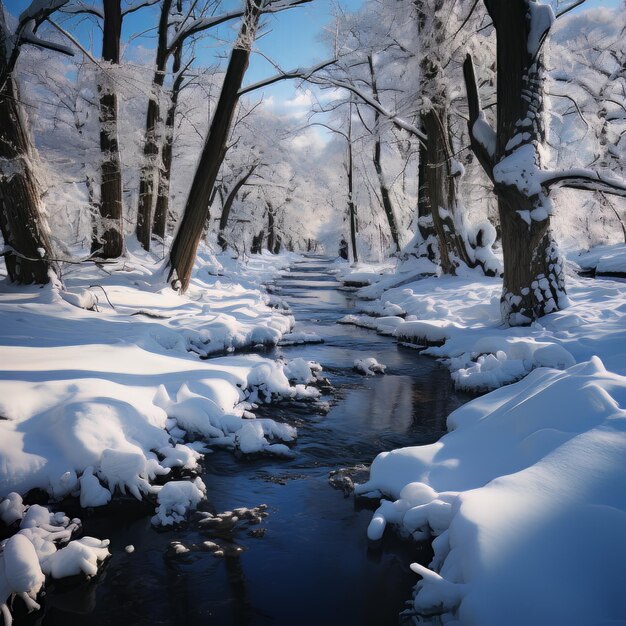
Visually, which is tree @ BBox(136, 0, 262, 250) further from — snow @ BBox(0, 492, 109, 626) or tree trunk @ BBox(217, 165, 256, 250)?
snow @ BBox(0, 492, 109, 626)

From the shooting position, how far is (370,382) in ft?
21.3

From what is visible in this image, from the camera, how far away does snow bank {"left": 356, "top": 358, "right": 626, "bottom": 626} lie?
1871mm

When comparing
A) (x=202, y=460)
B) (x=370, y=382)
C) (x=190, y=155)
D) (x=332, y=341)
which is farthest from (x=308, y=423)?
(x=190, y=155)

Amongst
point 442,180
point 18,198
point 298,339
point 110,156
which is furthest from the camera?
point 442,180

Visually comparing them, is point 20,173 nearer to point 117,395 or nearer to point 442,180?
point 117,395

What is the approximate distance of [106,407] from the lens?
12.3ft

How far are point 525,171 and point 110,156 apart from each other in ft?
28.5

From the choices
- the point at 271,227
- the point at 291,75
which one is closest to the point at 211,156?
the point at 291,75

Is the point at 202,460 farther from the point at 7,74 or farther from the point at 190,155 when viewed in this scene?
the point at 190,155

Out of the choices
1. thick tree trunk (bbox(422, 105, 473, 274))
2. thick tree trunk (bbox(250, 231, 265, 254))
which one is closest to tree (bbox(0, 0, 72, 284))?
thick tree trunk (bbox(422, 105, 473, 274))

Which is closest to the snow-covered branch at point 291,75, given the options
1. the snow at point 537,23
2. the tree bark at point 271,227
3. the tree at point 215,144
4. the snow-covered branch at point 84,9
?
the tree at point 215,144

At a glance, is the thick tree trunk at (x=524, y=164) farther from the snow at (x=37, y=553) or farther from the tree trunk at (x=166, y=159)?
the tree trunk at (x=166, y=159)

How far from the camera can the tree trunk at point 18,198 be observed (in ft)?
20.4

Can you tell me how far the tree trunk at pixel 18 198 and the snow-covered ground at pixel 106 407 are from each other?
41 cm
